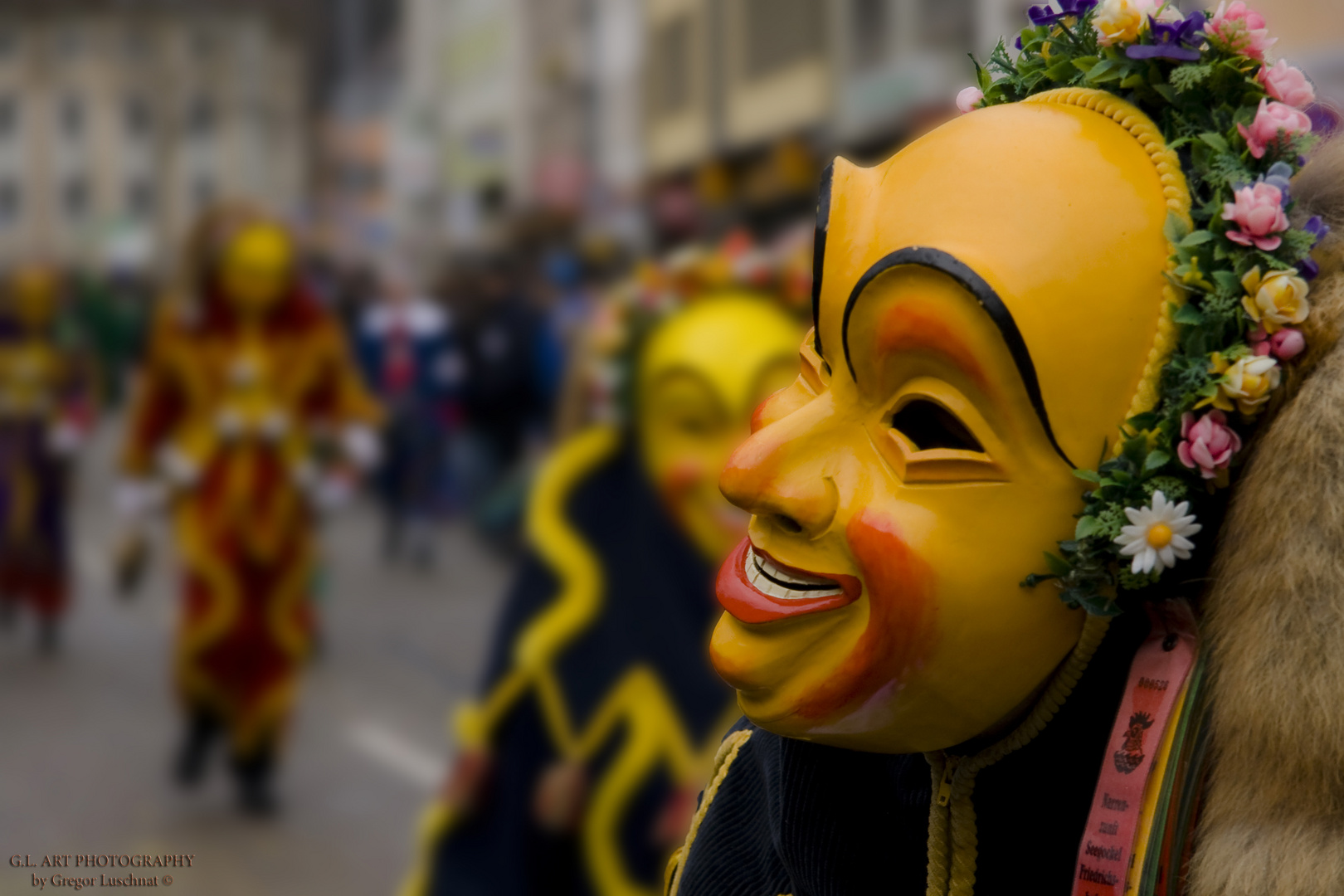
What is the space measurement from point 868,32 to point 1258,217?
13025mm

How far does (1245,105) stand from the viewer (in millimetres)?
1221

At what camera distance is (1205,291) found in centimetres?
116

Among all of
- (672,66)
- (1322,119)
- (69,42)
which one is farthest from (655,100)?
(1322,119)

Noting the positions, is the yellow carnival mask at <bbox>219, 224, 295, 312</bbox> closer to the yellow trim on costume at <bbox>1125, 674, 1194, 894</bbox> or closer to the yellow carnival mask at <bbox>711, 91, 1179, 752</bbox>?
the yellow carnival mask at <bbox>711, 91, 1179, 752</bbox>

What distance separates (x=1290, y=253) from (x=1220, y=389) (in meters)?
Result: 0.13

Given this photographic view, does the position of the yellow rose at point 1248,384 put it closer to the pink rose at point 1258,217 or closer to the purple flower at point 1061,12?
the pink rose at point 1258,217

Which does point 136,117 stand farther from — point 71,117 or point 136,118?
point 71,117

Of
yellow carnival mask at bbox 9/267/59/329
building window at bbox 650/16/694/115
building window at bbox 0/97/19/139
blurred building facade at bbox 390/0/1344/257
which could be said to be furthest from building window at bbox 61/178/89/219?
yellow carnival mask at bbox 9/267/59/329

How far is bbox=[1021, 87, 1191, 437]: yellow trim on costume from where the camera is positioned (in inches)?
45.8

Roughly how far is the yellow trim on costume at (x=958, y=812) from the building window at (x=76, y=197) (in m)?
22.1

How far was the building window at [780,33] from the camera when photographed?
48.3ft

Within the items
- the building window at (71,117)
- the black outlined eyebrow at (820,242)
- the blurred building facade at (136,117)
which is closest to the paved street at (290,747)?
the black outlined eyebrow at (820,242)

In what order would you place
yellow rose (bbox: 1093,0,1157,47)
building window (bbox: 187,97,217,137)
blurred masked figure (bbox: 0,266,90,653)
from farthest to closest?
building window (bbox: 187,97,217,137)
blurred masked figure (bbox: 0,266,90,653)
yellow rose (bbox: 1093,0,1157,47)

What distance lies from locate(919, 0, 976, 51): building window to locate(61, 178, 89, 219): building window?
1385cm
